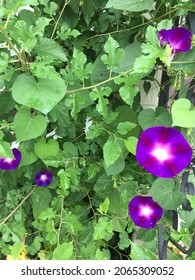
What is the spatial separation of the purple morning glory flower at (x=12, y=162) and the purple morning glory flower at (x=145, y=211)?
0.34m

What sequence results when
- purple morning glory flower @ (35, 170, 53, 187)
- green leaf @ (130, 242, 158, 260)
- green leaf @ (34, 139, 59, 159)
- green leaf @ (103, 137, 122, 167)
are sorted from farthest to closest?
1. purple morning glory flower @ (35, 170, 53, 187)
2. green leaf @ (34, 139, 59, 159)
3. green leaf @ (103, 137, 122, 167)
4. green leaf @ (130, 242, 158, 260)

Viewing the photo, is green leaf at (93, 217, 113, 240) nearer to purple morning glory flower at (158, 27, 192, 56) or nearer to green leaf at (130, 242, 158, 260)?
green leaf at (130, 242, 158, 260)

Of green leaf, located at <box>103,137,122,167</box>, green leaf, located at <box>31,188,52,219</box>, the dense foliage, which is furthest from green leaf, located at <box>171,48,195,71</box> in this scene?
green leaf, located at <box>31,188,52,219</box>

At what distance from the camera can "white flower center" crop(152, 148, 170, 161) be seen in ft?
2.37

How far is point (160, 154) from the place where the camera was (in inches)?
28.6

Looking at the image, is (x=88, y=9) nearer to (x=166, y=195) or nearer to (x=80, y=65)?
(x=80, y=65)

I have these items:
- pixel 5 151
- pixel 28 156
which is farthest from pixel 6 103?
pixel 5 151

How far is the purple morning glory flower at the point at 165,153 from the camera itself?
710 mm

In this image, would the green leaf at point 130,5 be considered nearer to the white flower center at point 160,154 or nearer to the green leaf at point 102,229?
the white flower center at point 160,154

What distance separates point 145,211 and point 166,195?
0.24 ft

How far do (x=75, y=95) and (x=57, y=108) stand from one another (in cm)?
9

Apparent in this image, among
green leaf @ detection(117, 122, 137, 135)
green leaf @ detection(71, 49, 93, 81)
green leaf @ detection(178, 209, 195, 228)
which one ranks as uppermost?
green leaf @ detection(71, 49, 93, 81)
